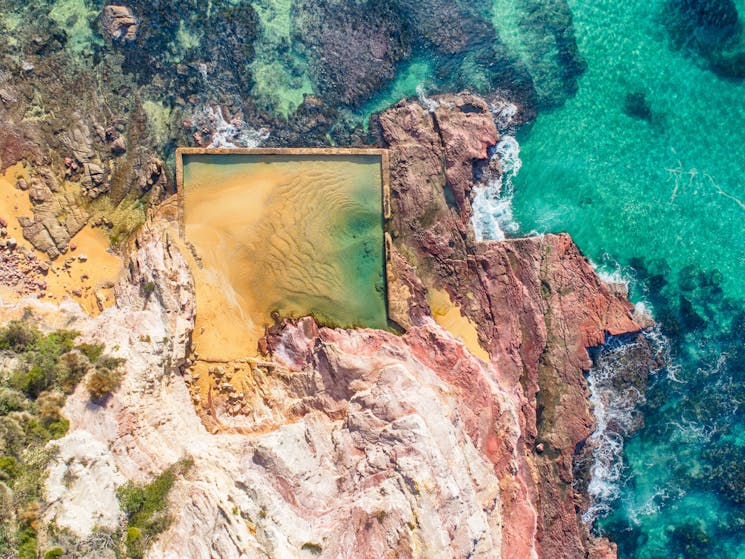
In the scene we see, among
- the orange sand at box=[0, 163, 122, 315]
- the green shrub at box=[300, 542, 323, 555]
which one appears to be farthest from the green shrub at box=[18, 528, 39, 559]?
the orange sand at box=[0, 163, 122, 315]

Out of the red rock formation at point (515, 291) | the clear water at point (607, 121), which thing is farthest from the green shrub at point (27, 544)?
the clear water at point (607, 121)

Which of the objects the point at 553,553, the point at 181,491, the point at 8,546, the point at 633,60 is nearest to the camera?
the point at 8,546

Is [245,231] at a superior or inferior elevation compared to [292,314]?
superior

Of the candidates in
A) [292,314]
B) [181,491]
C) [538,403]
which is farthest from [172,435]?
[538,403]

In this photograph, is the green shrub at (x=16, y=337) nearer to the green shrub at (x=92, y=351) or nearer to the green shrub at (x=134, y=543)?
the green shrub at (x=92, y=351)

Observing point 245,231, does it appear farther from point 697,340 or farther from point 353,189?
point 697,340

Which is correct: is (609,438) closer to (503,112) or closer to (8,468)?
(503,112)

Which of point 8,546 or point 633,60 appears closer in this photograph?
point 8,546
